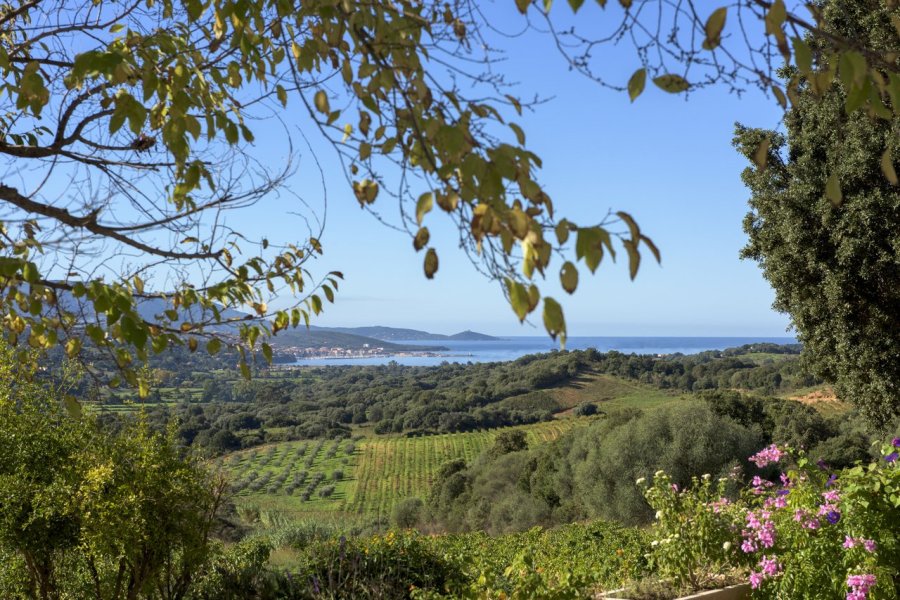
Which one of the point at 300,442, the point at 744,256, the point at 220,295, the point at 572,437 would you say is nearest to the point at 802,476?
the point at 220,295

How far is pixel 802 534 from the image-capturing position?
4203 mm

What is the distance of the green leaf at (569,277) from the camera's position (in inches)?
57.7

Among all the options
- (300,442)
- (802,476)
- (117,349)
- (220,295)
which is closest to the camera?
(117,349)

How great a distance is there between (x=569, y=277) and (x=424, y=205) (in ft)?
1.16

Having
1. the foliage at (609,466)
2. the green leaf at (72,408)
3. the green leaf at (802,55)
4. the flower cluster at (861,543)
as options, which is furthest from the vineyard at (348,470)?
the green leaf at (802,55)

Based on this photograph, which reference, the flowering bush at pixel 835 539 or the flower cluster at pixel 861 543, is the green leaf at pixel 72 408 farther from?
the flower cluster at pixel 861 543

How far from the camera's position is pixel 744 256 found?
12344mm

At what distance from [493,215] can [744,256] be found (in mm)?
11906

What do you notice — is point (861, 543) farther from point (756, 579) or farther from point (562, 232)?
point (562, 232)

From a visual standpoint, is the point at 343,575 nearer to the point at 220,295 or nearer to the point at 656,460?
the point at 220,295

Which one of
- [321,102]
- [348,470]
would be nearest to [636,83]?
[321,102]

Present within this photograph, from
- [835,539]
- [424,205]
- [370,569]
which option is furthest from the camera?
[370,569]

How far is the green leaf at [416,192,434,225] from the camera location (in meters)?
1.57

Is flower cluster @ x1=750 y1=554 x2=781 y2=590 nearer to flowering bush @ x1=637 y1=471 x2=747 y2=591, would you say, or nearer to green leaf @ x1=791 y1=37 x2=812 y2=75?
flowering bush @ x1=637 y1=471 x2=747 y2=591
